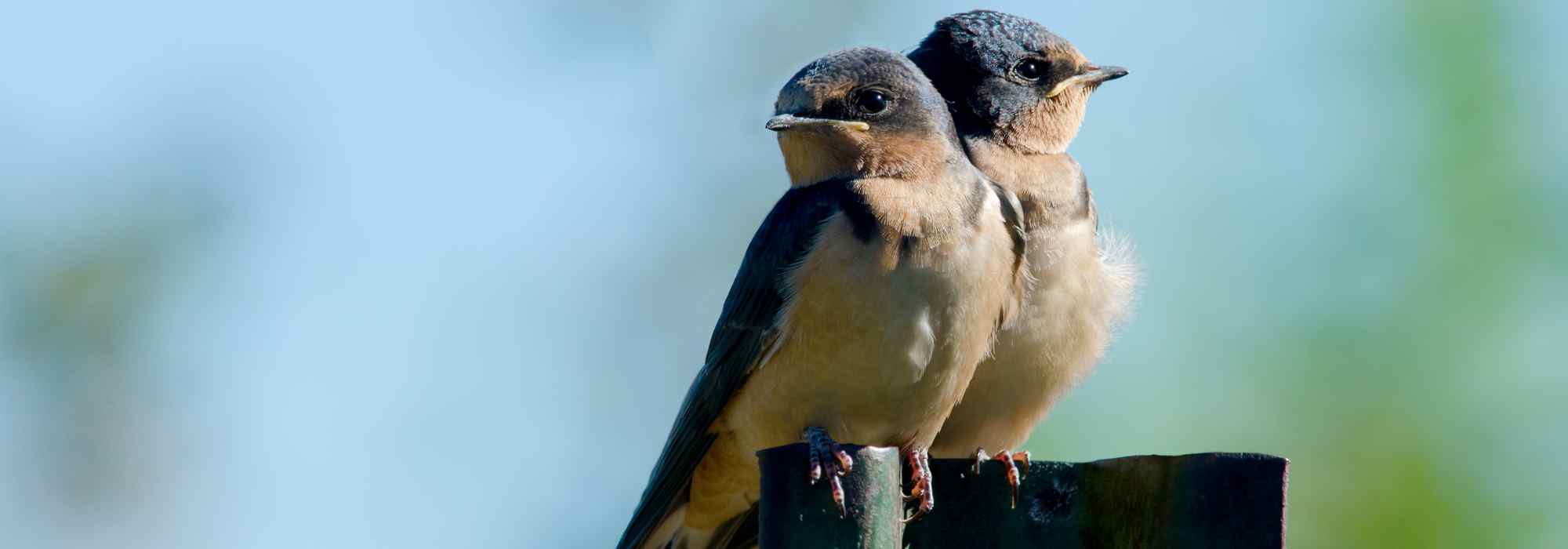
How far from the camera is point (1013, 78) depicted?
5.67m

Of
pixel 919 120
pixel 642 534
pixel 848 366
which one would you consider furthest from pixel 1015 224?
pixel 642 534

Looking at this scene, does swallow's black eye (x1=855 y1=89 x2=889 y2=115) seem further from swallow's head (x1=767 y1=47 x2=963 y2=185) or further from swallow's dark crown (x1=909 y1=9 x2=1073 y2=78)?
swallow's dark crown (x1=909 y1=9 x2=1073 y2=78)

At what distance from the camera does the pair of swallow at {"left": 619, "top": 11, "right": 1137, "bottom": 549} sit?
4.58 metres

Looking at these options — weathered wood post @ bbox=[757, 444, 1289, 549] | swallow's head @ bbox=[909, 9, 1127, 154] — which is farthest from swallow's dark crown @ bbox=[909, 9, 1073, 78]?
weathered wood post @ bbox=[757, 444, 1289, 549]

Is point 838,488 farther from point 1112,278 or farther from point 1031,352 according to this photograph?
point 1112,278

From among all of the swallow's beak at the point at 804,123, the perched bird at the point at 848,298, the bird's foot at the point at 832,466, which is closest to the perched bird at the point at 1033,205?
the perched bird at the point at 848,298

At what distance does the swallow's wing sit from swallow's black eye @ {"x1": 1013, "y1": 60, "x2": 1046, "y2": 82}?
101cm

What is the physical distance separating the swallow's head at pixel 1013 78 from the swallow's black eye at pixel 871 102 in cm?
69

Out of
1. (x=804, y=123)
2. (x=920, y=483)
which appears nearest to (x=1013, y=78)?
(x=804, y=123)

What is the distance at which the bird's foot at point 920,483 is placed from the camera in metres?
3.69

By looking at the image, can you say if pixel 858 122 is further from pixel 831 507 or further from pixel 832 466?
pixel 831 507

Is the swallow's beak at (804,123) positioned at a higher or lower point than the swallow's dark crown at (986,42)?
lower

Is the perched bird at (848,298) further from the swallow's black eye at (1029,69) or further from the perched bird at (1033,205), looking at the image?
the swallow's black eye at (1029,69)

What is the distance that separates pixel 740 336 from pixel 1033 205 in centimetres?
102
